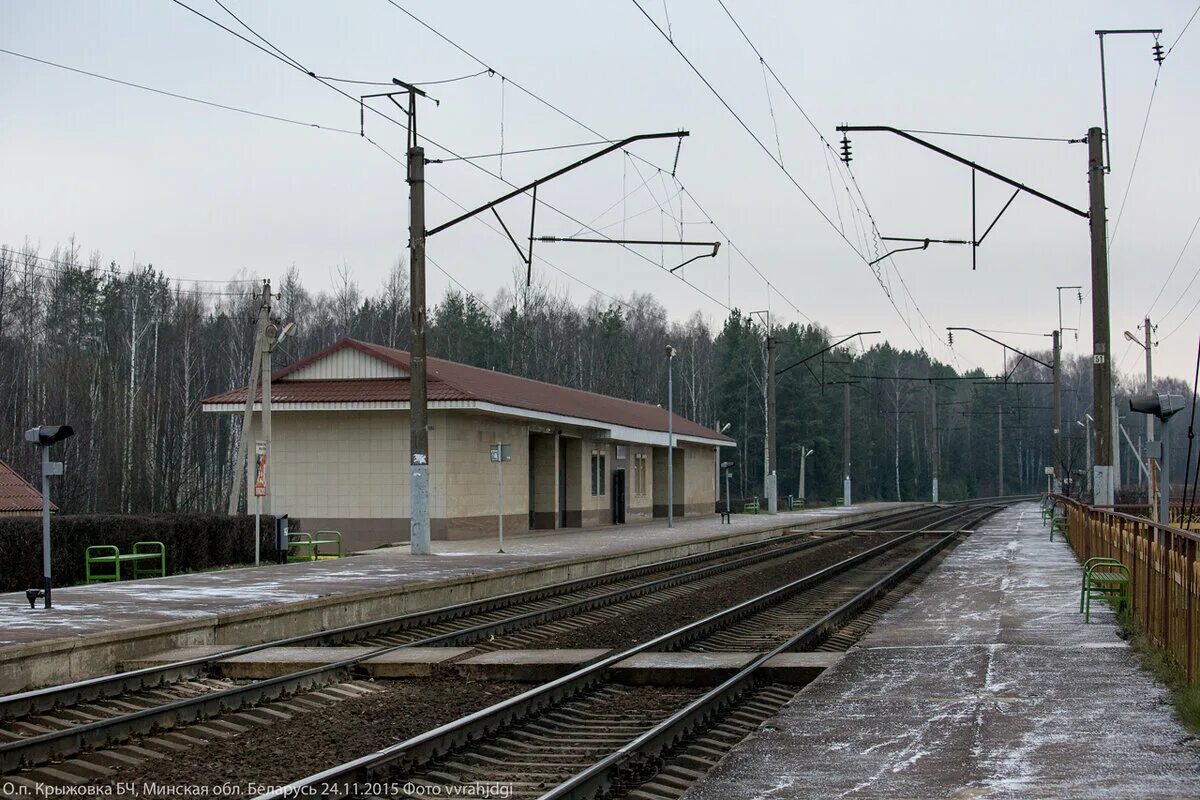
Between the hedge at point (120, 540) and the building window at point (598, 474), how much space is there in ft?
54.3

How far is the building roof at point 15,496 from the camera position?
32.7 metres

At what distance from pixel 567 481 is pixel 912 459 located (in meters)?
79.2

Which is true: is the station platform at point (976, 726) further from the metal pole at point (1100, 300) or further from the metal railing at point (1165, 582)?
the metal pole at point (1100, 300)

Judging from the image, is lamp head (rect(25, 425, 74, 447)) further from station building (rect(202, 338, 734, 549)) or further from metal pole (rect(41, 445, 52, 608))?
station building (rect(202, 338, 734, 549))

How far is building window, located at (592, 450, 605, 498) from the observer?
44.7 m

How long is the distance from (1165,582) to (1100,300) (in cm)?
1316

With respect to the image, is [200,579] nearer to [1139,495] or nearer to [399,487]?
[399,487]

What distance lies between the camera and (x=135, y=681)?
11.0 meters

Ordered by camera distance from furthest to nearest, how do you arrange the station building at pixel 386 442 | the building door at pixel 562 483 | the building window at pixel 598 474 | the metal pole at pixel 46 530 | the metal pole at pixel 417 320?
the building window at pixel 598 474, the building door at pixel 562 483, the station building at pixel 386 442, the metal pole at pixel 417 320, the metal pole at pixel 46 530

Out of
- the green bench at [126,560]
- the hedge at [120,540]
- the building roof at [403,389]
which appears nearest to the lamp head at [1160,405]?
the green bench at [126,560]

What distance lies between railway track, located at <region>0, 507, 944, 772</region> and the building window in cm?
2298

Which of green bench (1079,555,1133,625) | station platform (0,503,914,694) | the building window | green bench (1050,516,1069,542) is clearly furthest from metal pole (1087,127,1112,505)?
the building window

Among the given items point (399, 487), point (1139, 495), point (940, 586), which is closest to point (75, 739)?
point (940, 586)

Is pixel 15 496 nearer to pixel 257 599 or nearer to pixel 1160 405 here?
pixel 257 599
